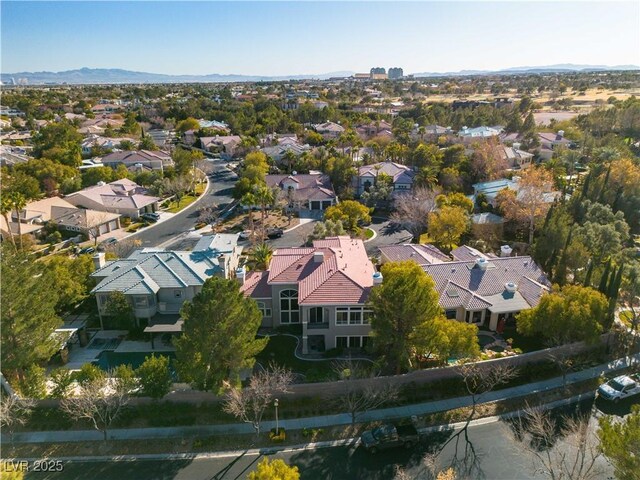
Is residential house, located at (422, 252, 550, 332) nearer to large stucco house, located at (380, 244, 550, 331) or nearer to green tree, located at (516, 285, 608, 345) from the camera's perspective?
large stucco house, located at (380, 244, 550, 331)

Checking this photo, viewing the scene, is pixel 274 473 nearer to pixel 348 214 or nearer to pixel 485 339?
pixel 485 339

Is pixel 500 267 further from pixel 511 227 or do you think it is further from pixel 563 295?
pixel 511 227

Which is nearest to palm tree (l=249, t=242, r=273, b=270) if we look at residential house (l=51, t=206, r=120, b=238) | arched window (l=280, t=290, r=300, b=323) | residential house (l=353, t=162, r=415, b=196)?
arched window (l=280, t=290, r=300, b=323)

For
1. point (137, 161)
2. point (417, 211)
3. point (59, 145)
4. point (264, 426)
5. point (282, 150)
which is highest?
point (59, 145)

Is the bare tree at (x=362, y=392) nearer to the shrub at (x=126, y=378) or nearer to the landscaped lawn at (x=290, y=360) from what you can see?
the landscaped lawn at (x=290, y=360)

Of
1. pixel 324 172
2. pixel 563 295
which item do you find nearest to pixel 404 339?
pixel 563 295

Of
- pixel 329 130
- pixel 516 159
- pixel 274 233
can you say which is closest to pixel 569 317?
pixel 274 233

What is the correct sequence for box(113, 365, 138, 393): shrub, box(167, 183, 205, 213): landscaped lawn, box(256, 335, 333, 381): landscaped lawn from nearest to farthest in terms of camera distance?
1. box(113, 365, 138, 393): shrub
2. box(256, 335, 333, 381): landscaped lawn
3. box(167, 183, 205, 213): landscaped lawn
